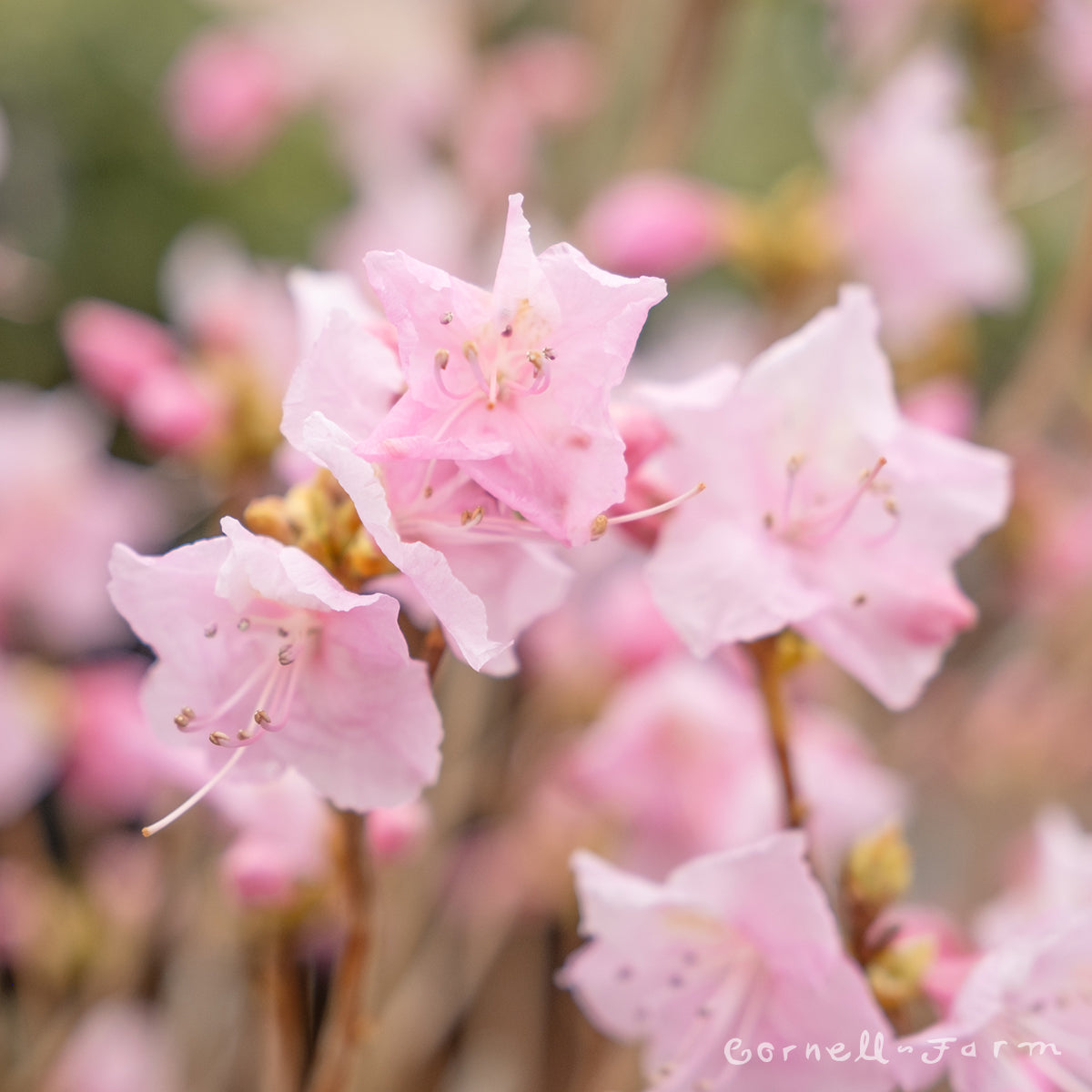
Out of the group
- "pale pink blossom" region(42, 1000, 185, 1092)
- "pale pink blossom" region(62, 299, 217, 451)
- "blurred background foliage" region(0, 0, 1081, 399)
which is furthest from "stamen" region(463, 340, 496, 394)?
"blurred background foliage" region(0, 0, 1081, 399)

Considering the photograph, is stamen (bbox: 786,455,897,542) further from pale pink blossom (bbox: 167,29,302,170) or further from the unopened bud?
pale pink blossom (bbox: 167,29,302,170)

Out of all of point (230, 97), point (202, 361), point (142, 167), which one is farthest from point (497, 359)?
point (142, 167)

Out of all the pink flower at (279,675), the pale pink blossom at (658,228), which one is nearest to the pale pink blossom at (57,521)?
the pale pink blossom at (658,228)

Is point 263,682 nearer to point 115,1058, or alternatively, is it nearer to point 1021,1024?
point 1021,1024

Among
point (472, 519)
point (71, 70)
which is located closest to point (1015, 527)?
point (472, 519)

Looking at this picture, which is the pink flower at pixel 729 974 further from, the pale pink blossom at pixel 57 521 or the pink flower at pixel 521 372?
the pale pink blossom at pixel 57 521

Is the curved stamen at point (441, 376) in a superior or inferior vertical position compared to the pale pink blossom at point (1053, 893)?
superior
